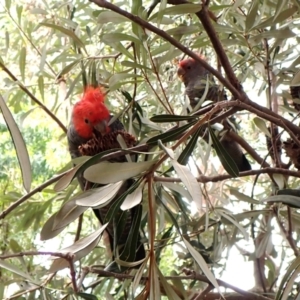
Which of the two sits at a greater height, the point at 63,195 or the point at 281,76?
the point at 281,76

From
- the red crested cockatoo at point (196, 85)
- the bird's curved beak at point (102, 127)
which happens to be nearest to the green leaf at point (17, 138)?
the bird's curved beak at point (102, 127)

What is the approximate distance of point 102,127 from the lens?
1.00 metres

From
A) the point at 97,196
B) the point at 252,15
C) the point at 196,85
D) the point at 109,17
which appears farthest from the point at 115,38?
the point at 196,85

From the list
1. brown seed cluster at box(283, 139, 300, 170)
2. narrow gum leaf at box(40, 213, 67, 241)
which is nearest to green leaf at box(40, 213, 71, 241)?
narrow gum leaf at box(40, 213, 67, 241)

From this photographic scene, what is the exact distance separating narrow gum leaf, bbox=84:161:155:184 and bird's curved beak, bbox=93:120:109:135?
0.48m

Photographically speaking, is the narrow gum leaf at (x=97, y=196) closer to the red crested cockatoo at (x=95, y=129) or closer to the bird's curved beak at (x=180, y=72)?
the red crested cockatoo at (x=95, y=129)

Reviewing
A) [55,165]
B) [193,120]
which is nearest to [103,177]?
[193,120]

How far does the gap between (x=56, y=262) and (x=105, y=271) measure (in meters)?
0.19

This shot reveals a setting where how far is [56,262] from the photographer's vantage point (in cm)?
61

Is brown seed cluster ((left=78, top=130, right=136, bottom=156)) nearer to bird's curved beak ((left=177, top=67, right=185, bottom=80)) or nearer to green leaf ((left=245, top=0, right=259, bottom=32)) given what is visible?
green leaf ((left=245, top=0, right=259, bottom=32))

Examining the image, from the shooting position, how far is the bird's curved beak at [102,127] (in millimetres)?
995

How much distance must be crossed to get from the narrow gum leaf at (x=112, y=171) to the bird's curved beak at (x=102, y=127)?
0.48 meters

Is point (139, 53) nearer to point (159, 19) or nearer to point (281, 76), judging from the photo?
point (159, 19)

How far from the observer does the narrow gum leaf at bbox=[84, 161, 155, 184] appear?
1.64ft
